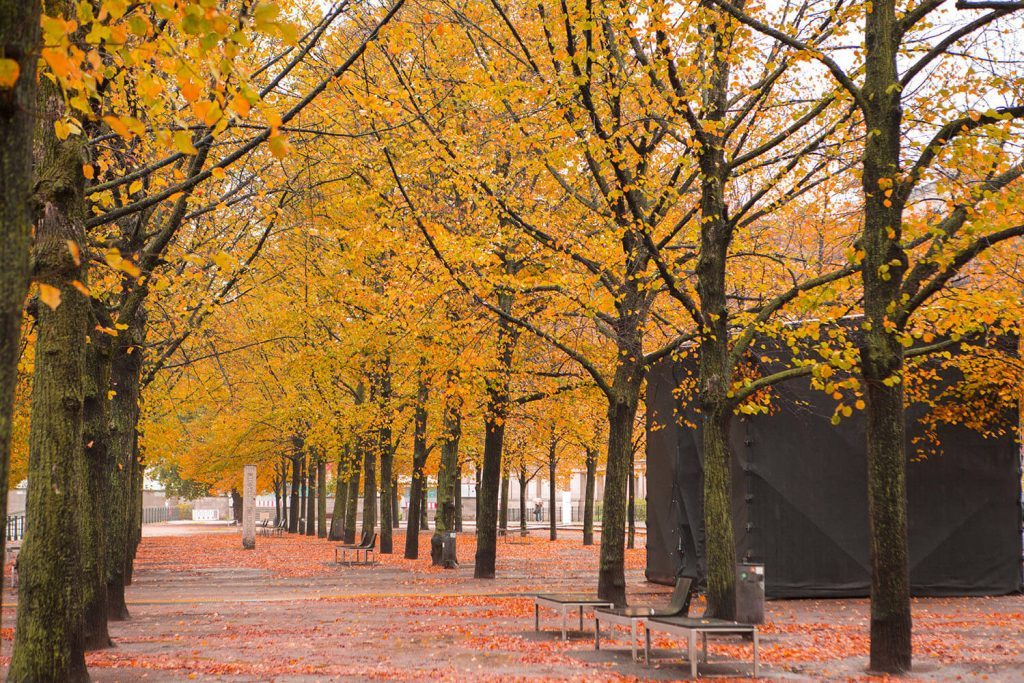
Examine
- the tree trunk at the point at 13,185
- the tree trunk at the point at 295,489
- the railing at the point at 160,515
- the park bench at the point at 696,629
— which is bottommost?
the railing at the point at 160,515

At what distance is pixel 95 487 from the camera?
11.6 meters

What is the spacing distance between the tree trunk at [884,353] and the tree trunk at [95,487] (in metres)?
8.56

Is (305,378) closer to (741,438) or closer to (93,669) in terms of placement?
(741,438)

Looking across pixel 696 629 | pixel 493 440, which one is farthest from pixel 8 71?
pixel 493 440

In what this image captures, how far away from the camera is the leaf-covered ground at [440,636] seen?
1035cm

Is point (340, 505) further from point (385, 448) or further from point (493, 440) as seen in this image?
point (493, 440)

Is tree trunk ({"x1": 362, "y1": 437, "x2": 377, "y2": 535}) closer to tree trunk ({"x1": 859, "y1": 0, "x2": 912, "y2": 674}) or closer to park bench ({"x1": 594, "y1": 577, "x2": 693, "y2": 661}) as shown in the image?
park bench ({"x1": 594, "y1": 577, "x2": 693, "y2": 661})

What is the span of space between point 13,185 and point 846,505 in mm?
17106

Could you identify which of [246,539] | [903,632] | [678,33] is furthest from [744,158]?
[246,539]

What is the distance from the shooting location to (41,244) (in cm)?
774

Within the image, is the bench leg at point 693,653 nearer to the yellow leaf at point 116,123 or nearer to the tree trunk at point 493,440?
the yellow leaf at point 116,123

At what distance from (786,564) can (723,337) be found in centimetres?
735

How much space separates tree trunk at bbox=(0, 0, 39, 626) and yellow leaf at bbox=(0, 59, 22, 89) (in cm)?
23

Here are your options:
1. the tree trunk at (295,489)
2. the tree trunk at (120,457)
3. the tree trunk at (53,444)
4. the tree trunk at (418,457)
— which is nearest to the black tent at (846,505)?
the tree trunk at (418,457)
